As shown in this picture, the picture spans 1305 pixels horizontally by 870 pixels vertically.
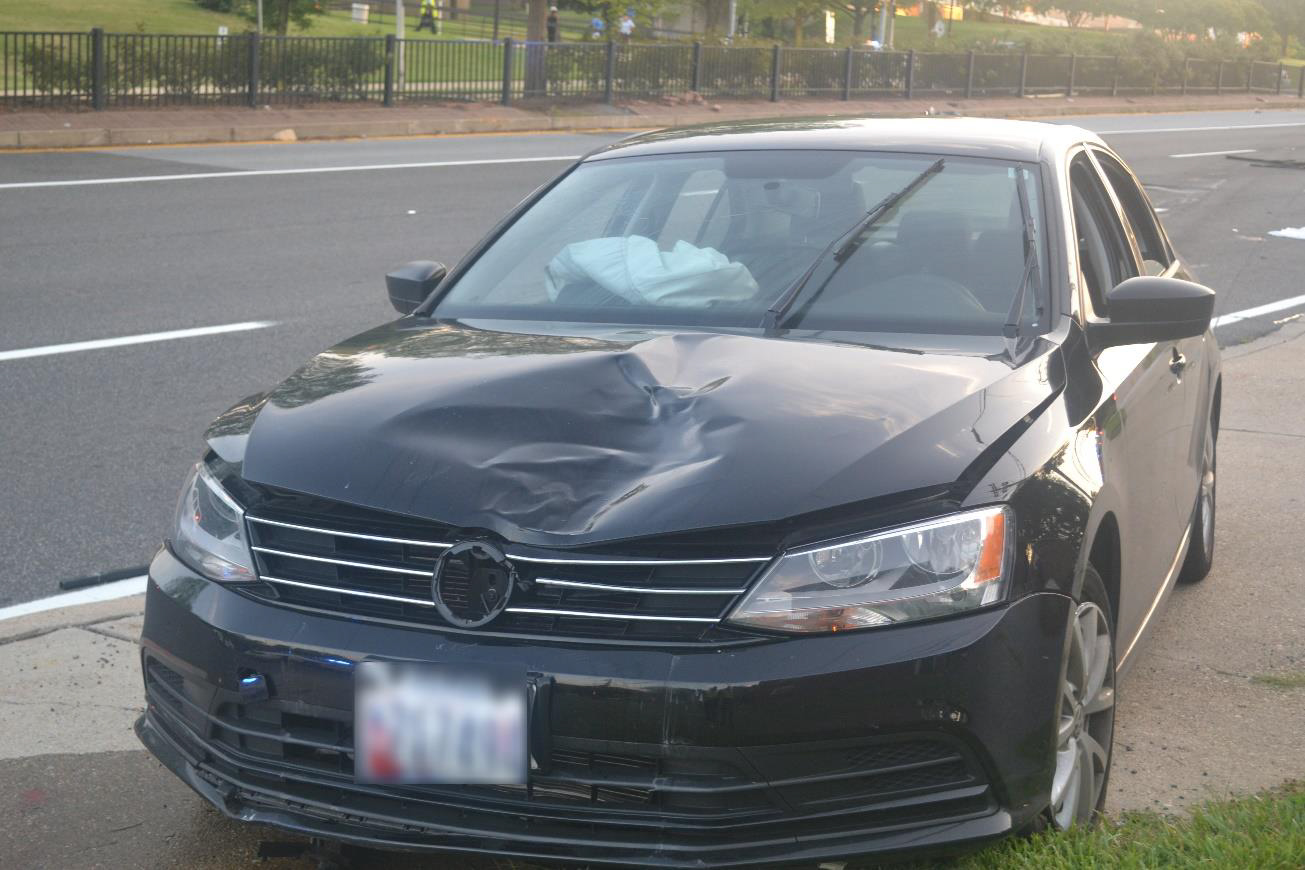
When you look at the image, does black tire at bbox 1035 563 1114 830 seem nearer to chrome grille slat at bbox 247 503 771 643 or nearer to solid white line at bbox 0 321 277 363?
chrome grille slat at bbox 247 503 771 643

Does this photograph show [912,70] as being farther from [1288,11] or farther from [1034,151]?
[1288,11]

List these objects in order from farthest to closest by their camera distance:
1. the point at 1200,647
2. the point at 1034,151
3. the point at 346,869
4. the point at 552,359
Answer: the point at 1200,647 < the point at 1034,151 < the point at 552,359 < the point at 346,869

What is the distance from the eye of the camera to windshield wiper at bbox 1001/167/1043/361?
12.1ft

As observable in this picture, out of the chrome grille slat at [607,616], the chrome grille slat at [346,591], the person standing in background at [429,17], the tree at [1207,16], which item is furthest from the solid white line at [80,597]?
the tree at [1207,16]

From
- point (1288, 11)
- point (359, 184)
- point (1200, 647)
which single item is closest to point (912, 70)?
point (359, 184)

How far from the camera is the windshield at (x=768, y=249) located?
3914mm

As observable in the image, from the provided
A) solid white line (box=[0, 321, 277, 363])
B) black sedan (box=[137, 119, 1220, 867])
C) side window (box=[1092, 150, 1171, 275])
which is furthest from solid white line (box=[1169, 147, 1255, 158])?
black sedan (box=[137, 119, 1220, 867])

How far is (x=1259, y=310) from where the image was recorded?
37.9 feet

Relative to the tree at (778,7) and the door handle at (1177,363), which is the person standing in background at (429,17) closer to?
the tree at (778,7)

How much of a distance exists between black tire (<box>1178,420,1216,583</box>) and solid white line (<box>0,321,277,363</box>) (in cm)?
582

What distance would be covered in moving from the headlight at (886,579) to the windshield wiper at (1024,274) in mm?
844

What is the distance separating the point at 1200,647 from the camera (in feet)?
15.5

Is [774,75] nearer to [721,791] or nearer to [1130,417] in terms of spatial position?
[1130,417]

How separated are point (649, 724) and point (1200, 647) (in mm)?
2642
